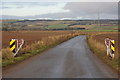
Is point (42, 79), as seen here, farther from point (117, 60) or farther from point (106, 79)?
point (117, 60)

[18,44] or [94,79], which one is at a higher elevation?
[18,44]

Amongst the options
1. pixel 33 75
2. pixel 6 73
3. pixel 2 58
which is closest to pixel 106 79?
pixel 33 75

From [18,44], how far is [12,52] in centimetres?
211

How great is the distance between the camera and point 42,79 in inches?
369

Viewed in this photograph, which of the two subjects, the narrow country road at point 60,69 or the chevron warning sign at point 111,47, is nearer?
the narrow country road at point 60,69

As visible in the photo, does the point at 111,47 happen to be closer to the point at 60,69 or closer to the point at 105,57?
the point at 105,57

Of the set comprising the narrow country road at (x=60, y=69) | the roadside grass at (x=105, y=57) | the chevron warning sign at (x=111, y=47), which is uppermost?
the chevron warning sign at (x=111, y=47)

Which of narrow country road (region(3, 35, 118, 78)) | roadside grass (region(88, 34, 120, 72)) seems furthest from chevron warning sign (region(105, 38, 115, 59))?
narrow country road (region(3, 35, 118, 78))

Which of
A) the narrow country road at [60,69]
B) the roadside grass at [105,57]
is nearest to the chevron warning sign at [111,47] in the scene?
the roadside grass at [105,57]

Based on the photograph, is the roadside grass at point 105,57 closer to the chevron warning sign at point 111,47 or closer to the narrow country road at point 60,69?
the chevron warning sign at point 111,47

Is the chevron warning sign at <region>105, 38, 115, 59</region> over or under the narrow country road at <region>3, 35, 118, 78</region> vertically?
over

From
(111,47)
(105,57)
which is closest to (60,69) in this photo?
(111,47)

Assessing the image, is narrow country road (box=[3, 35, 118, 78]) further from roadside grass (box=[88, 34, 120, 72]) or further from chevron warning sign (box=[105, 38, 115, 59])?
chevron warning sign (box=[105, 38, 115, 59])

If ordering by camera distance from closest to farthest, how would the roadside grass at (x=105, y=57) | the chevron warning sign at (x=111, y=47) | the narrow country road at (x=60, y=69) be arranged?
Answer: the narrow country road at (x=60, y=69), the roadside grass at (x=105, y=57), the chevron warning sign at (x=111, y=47)
